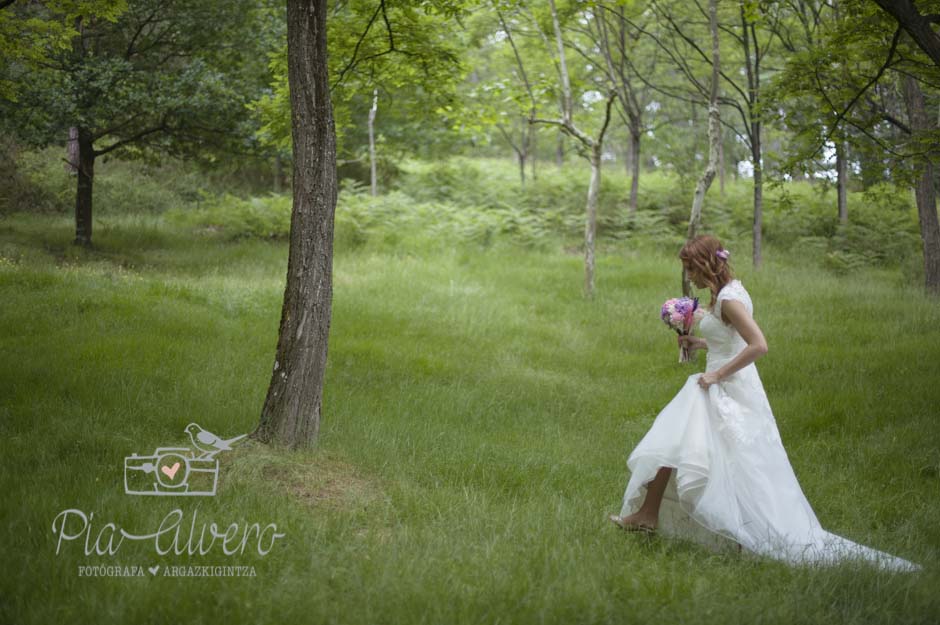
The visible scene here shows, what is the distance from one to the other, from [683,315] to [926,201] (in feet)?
35.8

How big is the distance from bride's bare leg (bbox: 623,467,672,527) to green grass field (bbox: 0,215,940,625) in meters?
0.17

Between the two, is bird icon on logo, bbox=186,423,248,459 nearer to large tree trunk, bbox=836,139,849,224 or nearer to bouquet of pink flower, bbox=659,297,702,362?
bouquet of pink flower, bbox=659,297,702,362

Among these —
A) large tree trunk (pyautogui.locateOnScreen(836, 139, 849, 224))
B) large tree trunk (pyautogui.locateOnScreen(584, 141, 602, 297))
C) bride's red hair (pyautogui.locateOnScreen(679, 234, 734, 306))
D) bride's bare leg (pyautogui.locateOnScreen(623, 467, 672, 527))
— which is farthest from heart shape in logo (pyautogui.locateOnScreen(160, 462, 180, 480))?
large tree trunk (pyautogui.locateOnScreen(836, 139, 849, 224))

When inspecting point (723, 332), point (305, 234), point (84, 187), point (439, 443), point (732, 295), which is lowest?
point (439, 443)

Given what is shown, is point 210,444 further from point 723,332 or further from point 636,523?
point 723,332

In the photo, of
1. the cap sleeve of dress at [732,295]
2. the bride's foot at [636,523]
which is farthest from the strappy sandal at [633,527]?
the cap sleeve of dress at [732,295]

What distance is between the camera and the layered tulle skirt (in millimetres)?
4664

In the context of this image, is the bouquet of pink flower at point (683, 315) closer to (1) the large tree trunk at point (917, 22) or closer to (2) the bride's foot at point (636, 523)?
(2) the bride's foot at point (636, 523)

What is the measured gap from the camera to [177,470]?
5453mm

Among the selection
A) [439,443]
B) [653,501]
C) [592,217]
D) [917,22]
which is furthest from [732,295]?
[592,217]

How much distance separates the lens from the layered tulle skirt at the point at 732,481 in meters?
4.66

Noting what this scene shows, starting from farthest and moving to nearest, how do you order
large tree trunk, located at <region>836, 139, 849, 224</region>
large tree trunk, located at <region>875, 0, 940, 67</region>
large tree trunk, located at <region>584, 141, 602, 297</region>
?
large tree trunk, located at <region>836, 139, 849, 224</region> < large tree trunk, located at <region>584, 141, 602, 297</region> < large tree trunk, located at <region>875, 0, 940, 67</region>

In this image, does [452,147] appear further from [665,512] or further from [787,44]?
[665,512]

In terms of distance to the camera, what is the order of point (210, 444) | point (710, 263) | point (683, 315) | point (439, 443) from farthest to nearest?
point (439, 443) → point (210, 444) → point (683, 315) → point (710, 263)
